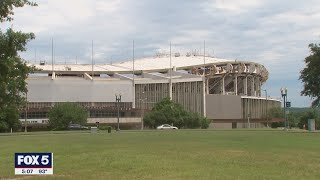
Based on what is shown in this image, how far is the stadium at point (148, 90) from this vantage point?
155413 mm

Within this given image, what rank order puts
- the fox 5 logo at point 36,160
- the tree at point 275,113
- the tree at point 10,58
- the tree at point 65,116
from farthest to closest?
the tree at point 275,113 < the tree at point 65,116 < the tree at point 10,58 < the fox 5 logo at point 36,160

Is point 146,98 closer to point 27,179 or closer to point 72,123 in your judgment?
point 72,123

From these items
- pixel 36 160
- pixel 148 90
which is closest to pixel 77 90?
pixel 148 90

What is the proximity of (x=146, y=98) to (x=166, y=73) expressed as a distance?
17.3 metres

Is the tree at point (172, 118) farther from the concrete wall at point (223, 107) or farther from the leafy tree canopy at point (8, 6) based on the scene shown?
the leafy tree canopy at point (8, 6)

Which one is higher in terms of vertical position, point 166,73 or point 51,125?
point 166,73

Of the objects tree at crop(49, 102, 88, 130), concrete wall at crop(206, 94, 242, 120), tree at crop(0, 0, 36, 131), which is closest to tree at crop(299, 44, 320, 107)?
tree at crop(0, 0, 36, 131)

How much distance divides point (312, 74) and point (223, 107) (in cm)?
11193

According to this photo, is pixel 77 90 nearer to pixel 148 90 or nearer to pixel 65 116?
pixel 148 90

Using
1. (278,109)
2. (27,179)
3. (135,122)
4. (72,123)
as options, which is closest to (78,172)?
(27,179)

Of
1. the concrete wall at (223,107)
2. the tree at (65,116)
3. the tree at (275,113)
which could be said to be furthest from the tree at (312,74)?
the concrete wall at (223,107)

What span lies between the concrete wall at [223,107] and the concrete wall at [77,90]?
25619mm

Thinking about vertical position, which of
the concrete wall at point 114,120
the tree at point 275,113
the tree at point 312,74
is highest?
the tree at point 312,74

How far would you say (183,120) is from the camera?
12600 centimetres
